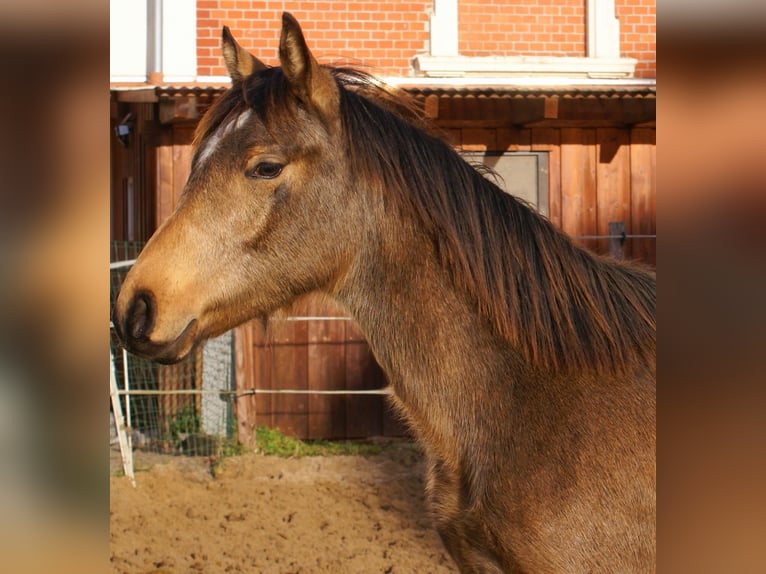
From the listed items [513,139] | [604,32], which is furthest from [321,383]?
[604,32]

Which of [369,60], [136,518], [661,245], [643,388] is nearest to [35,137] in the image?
[661,245]

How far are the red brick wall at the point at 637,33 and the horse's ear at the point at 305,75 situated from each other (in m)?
7.68

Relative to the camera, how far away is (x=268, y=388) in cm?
760

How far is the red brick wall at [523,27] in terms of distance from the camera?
8.67 meters

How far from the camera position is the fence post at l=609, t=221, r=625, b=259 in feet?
24.6

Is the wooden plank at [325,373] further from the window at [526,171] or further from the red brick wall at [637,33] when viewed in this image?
the red brick wall at [637,33]

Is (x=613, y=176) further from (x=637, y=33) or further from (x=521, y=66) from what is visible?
(x=637, y=33)

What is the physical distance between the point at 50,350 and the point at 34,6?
0.22m

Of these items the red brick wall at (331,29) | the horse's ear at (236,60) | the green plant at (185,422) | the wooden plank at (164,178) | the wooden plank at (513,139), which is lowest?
the green plant at (185,422)

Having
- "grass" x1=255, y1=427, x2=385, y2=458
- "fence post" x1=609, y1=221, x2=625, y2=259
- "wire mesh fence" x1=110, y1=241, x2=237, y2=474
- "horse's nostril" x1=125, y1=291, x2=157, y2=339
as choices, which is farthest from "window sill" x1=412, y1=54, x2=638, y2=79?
"horse's nostril" x1=125, y1=291, x2=157, y2=339

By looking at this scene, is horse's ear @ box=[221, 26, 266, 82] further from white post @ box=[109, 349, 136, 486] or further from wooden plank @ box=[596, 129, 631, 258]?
wooden plank @ box=[596, 129, 631, 258]

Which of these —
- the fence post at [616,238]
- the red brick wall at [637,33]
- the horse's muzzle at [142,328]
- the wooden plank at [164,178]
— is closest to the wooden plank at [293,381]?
the wooden plank at [164,178]

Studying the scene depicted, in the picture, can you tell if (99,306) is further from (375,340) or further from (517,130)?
(517,130)

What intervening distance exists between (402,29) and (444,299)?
7.14 m
